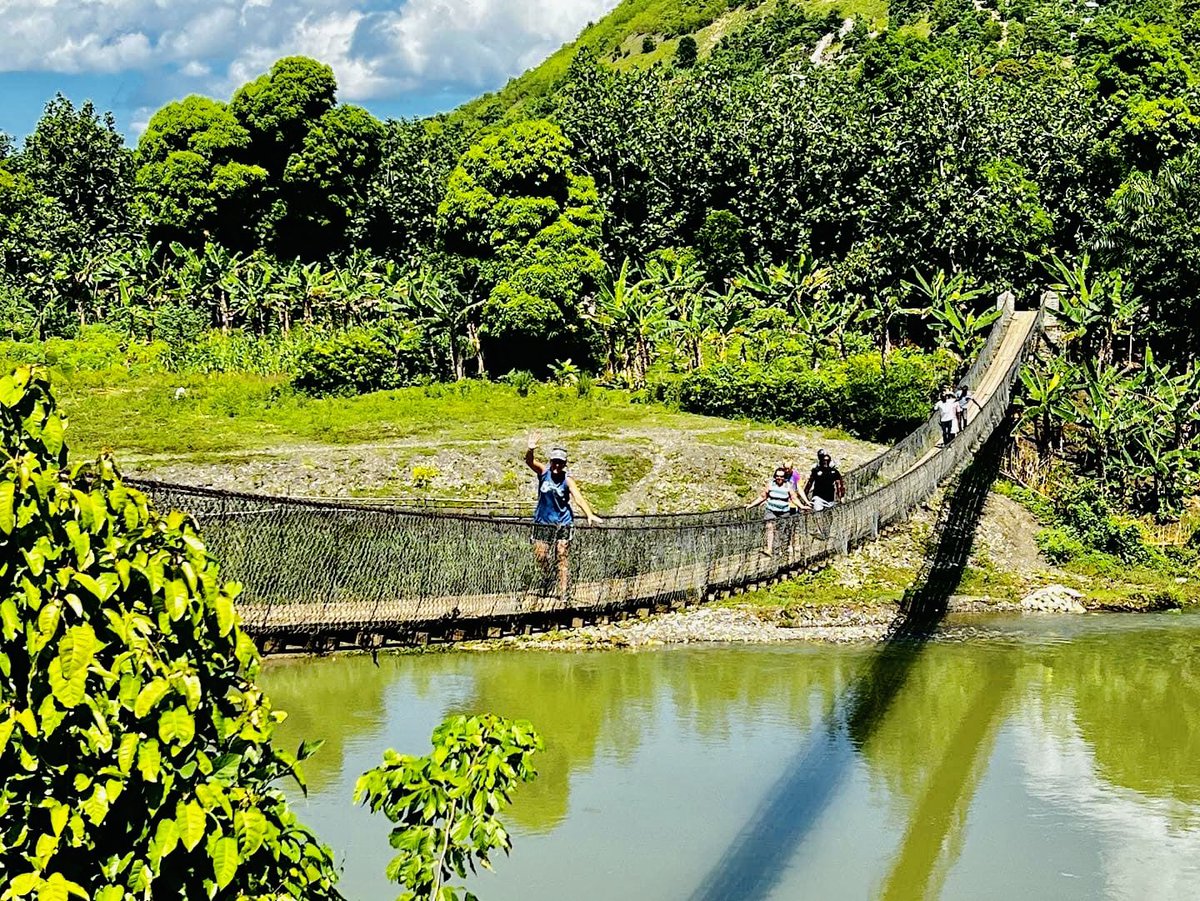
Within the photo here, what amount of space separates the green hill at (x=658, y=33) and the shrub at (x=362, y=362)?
1233 inches

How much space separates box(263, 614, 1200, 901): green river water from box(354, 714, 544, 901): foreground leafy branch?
4495 mm

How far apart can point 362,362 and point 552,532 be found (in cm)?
1504

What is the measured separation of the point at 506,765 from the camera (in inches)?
142

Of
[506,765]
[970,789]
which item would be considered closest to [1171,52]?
[970,789]

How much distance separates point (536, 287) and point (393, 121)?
50.0ft

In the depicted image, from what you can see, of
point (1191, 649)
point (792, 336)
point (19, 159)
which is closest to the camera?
point (1191, 649)

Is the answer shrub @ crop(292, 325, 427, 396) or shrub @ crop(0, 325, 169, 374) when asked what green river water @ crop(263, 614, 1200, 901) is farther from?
shrub @ crop(0, 325, 169, 374)

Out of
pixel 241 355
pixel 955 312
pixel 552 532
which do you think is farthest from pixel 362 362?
pixel 552 532

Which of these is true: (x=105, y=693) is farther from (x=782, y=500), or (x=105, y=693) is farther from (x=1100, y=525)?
(x=1100, y=525)

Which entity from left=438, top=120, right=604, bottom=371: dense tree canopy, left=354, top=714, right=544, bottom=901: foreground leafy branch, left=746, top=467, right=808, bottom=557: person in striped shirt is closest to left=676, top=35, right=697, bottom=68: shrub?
Result: left=438, top=120, right=604, bottom=371: dense tree canopy

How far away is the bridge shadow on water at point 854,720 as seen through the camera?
823 centimetres

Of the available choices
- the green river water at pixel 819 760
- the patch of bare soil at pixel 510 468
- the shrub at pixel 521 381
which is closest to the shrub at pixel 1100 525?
the green river water at pixel 819 760

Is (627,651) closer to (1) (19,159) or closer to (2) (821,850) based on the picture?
(2) (821,850)

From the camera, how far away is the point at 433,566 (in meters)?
5.80
